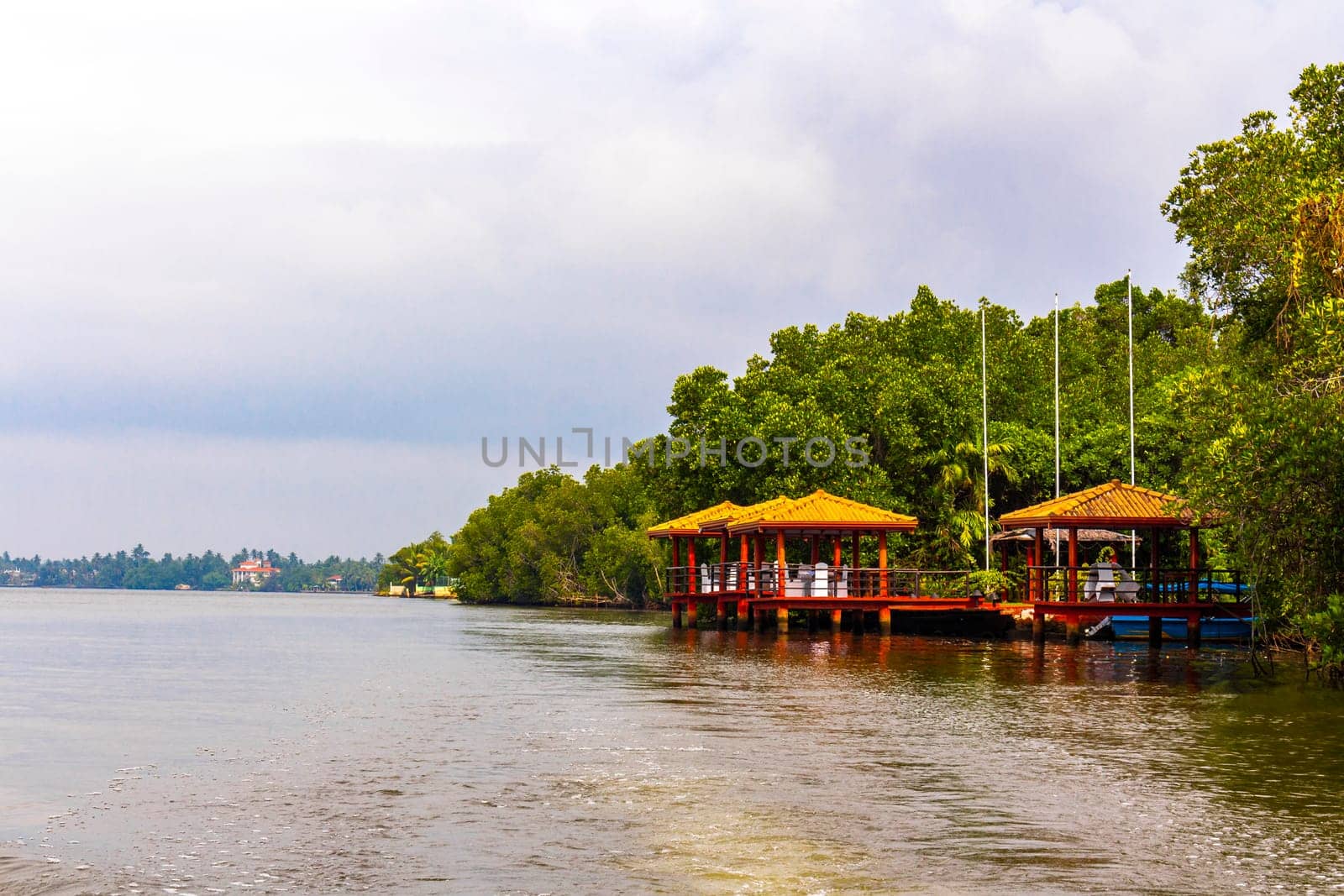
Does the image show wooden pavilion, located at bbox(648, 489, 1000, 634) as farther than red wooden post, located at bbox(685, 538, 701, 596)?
No

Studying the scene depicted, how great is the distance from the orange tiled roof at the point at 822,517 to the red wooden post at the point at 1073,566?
6212 millimetres

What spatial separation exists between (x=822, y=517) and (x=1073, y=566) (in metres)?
7.81

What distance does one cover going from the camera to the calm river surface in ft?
28.3

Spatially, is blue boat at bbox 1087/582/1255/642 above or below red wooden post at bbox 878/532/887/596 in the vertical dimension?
below

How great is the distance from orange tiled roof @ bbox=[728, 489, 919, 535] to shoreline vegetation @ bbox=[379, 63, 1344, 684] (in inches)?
282

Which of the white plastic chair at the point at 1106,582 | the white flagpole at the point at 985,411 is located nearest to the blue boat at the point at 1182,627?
the white plastic chair at the point at 1106,582

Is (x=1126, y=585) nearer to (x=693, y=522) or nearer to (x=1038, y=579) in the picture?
(x=1038, y=579)

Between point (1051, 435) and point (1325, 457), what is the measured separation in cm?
3206

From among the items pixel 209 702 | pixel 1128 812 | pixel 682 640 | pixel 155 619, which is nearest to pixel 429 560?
pixel 155 619

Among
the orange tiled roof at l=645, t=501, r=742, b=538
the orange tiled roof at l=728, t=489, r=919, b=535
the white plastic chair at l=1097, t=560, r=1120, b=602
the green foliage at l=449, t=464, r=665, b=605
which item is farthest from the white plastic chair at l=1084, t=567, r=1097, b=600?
the green foliage at l=449, t=464, r=665, b=605

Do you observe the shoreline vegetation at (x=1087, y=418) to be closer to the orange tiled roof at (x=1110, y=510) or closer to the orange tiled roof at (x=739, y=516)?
the orange tiled roof at (x=1110, y=510)

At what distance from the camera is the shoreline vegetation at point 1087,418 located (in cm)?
2077

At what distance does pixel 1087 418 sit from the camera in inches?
2121

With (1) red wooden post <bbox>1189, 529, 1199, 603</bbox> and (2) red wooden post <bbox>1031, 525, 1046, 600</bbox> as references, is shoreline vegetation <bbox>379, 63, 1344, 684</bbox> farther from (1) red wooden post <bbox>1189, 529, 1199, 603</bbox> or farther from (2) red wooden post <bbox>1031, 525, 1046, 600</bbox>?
(2) red wooden post <bbox>1031, 525, 1046, 600</bbox>
